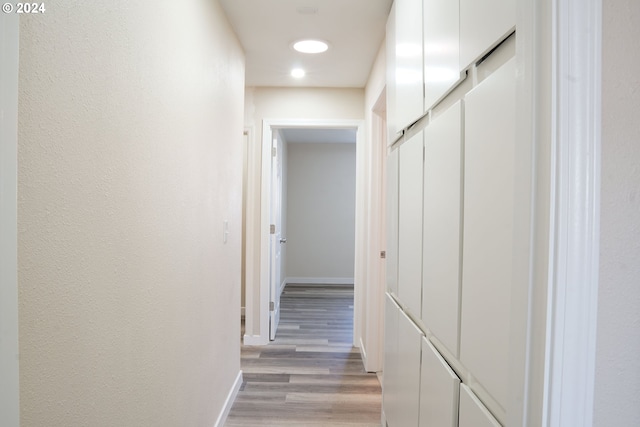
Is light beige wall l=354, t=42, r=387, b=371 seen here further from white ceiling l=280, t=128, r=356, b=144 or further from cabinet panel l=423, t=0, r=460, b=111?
white ceiling l=280, t=128, r=356, b=144

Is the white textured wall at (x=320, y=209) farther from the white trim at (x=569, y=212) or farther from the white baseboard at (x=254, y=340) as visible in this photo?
the white trim at (x=569, y=212)

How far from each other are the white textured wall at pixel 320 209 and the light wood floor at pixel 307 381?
7.05 ft

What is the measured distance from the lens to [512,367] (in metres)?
0.63

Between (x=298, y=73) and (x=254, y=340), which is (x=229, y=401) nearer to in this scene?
(x=254, y=340)

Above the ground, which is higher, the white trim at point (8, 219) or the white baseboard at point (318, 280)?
the white trim at point (8, 219)

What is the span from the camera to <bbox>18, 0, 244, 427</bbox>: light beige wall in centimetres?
72

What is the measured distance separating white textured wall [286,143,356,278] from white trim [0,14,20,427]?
19.4 ft

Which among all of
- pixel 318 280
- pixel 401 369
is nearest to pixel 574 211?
pixel 401 369

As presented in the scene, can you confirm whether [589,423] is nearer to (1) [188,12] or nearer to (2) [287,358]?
(1) [188,12]

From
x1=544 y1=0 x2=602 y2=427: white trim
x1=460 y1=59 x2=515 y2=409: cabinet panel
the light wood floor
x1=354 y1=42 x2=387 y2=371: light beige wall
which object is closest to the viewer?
x1=544 y1=0 x2=602 y2=427: white trim

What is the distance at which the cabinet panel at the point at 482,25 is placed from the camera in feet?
2.35

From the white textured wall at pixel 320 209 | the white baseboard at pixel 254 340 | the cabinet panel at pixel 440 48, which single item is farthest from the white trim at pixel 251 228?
the white textured wall at pixel 320 209

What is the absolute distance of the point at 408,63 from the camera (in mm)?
1523

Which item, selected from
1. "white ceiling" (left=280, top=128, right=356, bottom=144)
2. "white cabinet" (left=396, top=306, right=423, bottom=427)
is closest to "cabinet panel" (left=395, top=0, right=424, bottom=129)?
"white cabinet" (left=396, top=306, right=423, bottom=427)
